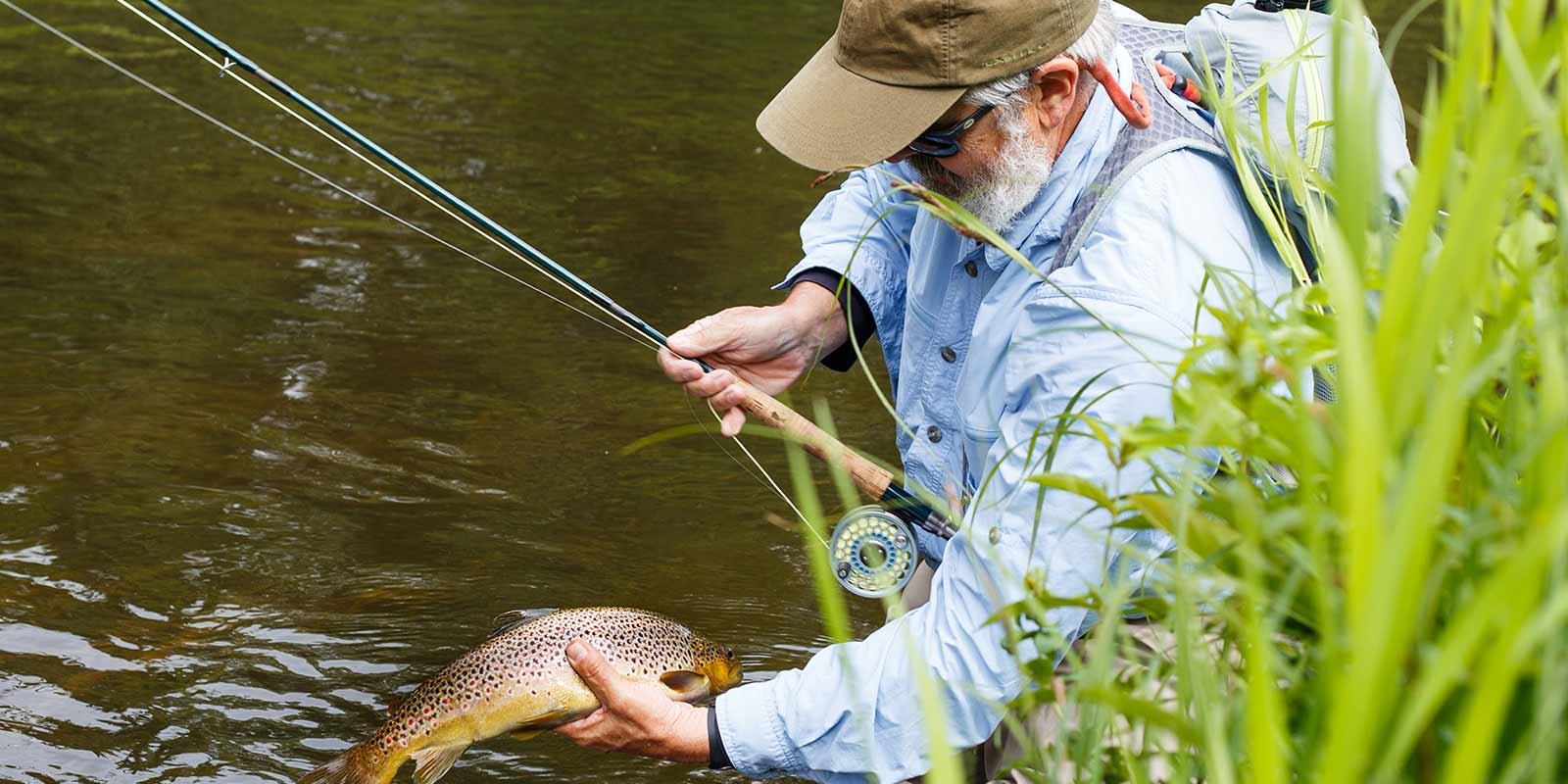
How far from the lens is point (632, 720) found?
289 cm

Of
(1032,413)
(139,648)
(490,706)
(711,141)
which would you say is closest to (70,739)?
(139,648)

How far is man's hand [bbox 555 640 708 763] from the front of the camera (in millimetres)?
2797

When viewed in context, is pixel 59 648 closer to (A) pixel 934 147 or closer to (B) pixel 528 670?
(B) pixel 528 670

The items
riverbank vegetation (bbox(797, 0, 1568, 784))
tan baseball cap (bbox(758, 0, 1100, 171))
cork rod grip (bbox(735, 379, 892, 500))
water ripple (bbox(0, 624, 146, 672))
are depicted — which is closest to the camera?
riverbank vegetation (bbox(797, 0, 1568, 784))

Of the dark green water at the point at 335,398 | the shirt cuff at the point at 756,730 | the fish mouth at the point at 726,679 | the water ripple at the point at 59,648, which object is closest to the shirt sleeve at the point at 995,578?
the shirt cuff at the point at 756,730

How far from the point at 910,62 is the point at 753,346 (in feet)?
3.32

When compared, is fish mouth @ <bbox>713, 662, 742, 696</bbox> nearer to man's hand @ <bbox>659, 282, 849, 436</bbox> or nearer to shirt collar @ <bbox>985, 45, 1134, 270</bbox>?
man's hand @ <bbox>659, 282, 849, 436</bbox>

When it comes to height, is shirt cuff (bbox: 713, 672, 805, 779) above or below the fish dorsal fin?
below

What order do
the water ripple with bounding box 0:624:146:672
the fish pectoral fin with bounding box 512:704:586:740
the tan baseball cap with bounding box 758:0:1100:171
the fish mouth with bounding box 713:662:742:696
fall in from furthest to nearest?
the water ripple with bounding box 0:624:146:672 → the fish mouth with bounding box 713:662:742:696 → the fish pectoral fin with bounding box 512:704:586:740 → the tan baseball cap with bounding box 758:0:1100:171

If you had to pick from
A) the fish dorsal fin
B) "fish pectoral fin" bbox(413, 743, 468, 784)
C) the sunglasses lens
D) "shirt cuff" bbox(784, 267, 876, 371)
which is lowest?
"fish pectoral fin" bbox(413, 743, 468, 784)

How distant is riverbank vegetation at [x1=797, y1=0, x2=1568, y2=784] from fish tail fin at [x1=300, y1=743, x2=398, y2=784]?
1923mm

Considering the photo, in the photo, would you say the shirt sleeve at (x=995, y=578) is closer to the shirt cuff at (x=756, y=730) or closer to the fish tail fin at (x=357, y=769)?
the shirt cuff at (x=756, y=730)

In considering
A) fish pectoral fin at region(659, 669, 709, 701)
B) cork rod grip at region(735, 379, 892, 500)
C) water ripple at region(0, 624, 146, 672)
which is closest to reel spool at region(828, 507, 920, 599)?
cork rod grip at region(735, 379, 892, 500)

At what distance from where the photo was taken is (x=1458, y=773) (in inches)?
51.1
